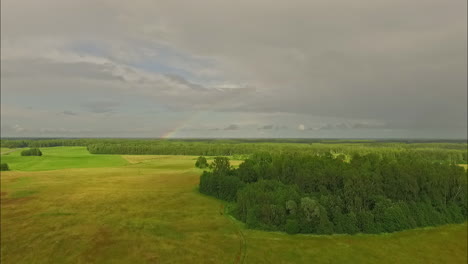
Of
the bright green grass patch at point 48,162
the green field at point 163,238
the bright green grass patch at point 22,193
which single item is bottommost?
the green field at point 163,238

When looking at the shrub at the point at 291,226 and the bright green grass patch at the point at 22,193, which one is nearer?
the shrub at the point at 291,226

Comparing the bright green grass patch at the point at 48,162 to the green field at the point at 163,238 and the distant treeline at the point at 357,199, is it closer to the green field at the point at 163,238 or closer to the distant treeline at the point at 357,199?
the green field at the point at 163,238

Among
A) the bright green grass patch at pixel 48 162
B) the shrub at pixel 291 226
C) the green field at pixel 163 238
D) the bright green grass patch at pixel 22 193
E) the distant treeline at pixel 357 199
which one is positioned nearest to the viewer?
the green field at pixel 163 238

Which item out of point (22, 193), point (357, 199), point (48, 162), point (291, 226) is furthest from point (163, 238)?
point (48, 162)

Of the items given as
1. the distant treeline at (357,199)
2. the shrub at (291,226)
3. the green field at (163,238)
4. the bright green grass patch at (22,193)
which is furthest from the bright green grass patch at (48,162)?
the shrub at (291,226)

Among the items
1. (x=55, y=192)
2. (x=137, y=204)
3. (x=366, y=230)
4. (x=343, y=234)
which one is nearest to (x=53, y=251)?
(x=137, y=204)

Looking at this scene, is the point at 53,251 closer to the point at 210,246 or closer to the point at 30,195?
the point at 210,246

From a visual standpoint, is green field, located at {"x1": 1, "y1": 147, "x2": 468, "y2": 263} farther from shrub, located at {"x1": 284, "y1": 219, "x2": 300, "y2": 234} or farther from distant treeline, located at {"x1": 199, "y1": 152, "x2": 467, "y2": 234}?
distant treeline, located at {"x1": 199, "y1": 152, "x2": 467, "y2": 234}

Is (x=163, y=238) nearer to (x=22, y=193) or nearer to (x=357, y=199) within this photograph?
(x=357, y=199)
